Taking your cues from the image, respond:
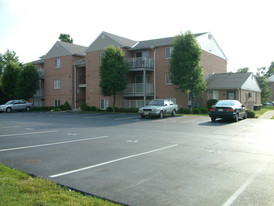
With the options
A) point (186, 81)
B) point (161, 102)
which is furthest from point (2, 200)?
point (186, 81)

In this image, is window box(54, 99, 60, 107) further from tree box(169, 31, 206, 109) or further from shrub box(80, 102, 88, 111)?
tree box(169, 31, 206, 109)

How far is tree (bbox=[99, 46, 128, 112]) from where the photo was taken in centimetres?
2814

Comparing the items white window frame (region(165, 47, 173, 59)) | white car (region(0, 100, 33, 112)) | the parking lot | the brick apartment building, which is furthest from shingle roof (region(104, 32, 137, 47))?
the parking lot

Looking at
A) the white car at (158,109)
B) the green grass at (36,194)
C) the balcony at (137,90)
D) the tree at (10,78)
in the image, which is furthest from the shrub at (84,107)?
the green grass at (36,194)

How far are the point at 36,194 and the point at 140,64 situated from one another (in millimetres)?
25841

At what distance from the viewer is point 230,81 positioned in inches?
1187

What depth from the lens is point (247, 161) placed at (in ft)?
22.7

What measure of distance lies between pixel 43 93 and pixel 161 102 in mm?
24463

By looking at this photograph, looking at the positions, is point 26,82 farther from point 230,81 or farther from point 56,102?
point 230,81

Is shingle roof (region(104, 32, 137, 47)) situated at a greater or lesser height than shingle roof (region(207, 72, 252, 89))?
greater

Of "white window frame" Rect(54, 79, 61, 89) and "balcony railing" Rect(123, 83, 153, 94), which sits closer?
"balcony railing" Rect(123, 83, 153, 94)

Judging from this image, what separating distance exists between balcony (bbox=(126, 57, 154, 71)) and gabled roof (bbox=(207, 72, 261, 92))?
23.5 feet

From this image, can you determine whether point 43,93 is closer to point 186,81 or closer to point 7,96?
point 7,96

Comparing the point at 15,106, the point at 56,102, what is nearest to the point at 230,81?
the point at 56,102
